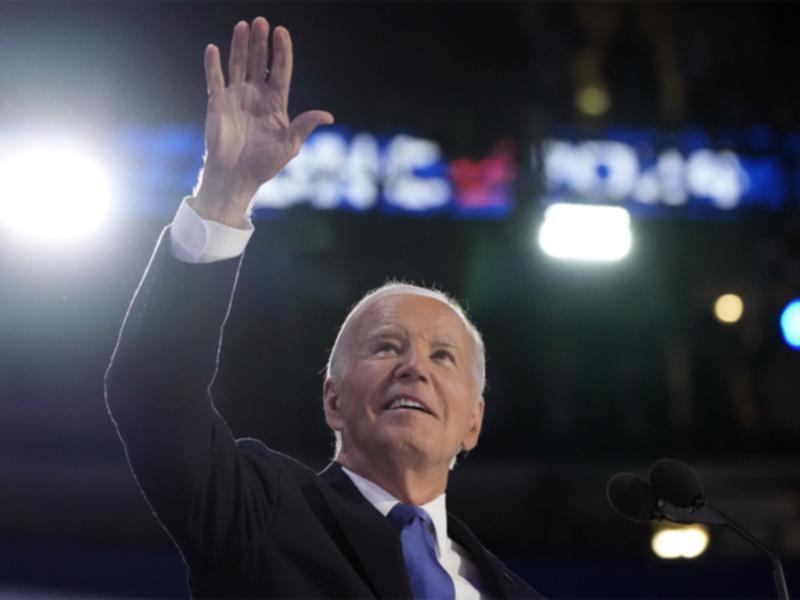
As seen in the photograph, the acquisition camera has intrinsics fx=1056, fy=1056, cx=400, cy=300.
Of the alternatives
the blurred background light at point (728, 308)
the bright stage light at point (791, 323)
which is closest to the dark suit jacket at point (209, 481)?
the bright stage light at point (791, 323)

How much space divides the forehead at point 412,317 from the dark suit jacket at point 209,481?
419mm

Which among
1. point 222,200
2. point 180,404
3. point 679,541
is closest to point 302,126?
point 222,200

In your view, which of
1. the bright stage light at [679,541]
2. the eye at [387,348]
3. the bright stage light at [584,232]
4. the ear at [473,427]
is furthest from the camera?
the bright stage light at [679,541]

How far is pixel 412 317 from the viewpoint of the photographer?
2205 mm

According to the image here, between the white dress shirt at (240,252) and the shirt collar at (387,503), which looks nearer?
the white dress shirt at (240,252)

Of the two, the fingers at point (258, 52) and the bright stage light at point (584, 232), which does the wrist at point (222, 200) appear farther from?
the bright stage light at point (584, 232)

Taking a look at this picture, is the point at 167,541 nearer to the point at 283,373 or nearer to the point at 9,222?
the point at 283,373

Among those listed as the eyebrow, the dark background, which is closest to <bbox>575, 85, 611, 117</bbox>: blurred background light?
the dark background

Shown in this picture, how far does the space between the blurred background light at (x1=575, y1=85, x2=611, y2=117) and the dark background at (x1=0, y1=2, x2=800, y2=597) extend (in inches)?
3.5

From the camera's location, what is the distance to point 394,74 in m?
6.82

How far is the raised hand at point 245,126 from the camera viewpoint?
1.77 m

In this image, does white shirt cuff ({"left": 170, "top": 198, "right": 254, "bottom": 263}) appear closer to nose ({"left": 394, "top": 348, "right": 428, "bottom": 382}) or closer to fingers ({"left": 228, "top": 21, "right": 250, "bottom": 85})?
fingers ({"left": 228, "top": 21, "right": 250, "bottom": 85})

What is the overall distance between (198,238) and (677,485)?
1.02 meters

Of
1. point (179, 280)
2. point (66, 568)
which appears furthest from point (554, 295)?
point (179, 280)
